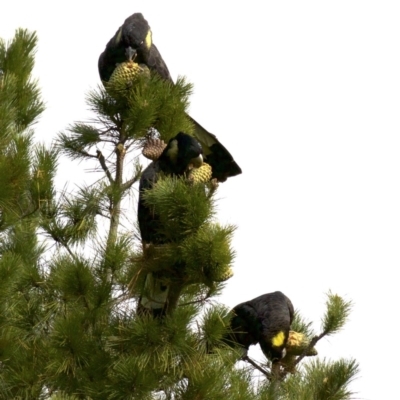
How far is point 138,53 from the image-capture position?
239 inches

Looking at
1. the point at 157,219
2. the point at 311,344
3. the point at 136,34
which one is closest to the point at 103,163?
the point at 136,34

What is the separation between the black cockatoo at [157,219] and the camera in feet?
16.3

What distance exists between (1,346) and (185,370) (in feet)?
4.32

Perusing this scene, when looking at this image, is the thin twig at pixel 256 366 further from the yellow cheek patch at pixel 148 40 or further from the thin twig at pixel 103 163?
the yellow cheek patch at pixel 148 40

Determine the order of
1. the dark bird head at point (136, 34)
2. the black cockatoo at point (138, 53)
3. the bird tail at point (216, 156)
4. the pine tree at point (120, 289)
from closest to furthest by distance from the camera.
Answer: the pine tree at point (120, 289) < the bird tail at point (216, 156) < the black cockatoo at point (138, 53) < the dark bird head at point (136, 34)

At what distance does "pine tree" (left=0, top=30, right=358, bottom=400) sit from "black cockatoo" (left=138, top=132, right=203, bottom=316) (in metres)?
0.05

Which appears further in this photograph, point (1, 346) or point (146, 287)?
point (1, 346)

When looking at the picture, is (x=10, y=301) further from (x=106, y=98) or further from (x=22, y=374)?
(x=106, y=98)

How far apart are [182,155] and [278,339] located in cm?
93

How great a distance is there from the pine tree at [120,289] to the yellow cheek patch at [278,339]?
0.23 feet

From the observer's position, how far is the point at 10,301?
5.91 meters

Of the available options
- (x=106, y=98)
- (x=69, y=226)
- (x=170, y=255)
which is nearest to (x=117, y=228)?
(x=69, y=226)

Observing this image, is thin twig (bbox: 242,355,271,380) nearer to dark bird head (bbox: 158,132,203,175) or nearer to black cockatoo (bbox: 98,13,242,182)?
dark bird head (bbox: 158,132,203,175)

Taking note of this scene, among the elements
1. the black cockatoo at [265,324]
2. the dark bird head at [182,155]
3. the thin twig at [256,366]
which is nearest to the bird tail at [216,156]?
the dark bird head at [182,155]
